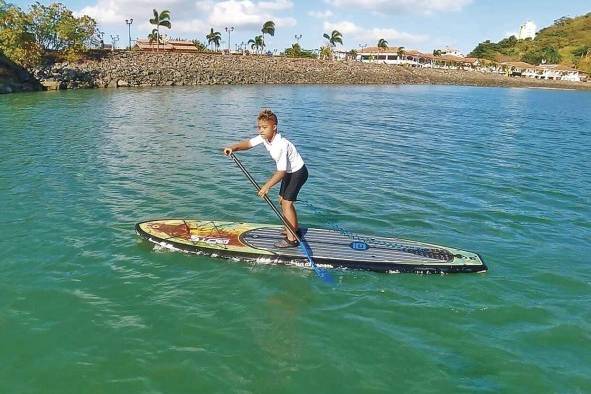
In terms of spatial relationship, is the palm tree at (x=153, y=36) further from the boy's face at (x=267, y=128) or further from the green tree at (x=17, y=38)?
the boy's face at (x=267, y=128)

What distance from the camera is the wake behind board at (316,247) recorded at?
9.16 metres

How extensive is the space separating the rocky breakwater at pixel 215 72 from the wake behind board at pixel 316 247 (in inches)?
1910

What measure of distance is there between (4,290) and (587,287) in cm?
1084

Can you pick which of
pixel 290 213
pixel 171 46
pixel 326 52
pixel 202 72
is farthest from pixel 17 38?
pixel 326 52

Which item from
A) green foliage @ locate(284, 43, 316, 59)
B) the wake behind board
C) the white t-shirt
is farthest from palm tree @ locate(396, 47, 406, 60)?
the white t-shirt

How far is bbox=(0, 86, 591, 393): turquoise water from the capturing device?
6.25 meters

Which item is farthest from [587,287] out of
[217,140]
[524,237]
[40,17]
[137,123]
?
[40,17]

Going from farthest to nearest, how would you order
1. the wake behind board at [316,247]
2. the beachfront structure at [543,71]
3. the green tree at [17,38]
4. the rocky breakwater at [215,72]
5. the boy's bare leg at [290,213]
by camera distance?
the beachfront structure at [543,71] < the rocky breakwater at [215,72] < the green tree at [17,38] < the boy's bare leg at [290,213] < the wake behind board at [316,247]

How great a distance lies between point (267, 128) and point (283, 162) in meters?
0.72

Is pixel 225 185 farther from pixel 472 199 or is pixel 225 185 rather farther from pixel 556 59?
pixel 556 59

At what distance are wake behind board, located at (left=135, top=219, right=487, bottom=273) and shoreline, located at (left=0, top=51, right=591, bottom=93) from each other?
48.4 m

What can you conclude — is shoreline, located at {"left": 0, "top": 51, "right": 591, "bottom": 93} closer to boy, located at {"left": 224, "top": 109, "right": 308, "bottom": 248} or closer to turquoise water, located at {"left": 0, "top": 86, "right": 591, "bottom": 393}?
turquoise water, located at {"left": 0, "top": 86, "right": 591, "bottom": 393}

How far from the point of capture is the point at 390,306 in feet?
26.2

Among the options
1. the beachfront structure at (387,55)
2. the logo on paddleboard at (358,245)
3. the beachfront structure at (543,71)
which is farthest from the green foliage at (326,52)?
the logo on paddleboard at (358,245)
